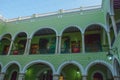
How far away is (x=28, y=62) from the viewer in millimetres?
18828

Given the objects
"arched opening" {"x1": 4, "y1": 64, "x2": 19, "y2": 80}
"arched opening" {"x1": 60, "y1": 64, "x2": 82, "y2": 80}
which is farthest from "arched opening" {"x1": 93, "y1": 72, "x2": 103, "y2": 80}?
"arched opening" {"x1": 4, "y1": 64, "x2": 19, "y2": 80}

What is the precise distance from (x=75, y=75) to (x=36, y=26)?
764 cm

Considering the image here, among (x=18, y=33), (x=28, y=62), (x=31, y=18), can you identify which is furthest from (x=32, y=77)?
(x=31, y=18)

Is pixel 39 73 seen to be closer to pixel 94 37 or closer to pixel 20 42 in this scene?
pixel 20 42

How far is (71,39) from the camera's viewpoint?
68.2ft

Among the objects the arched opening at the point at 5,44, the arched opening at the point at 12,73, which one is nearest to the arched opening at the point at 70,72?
the arched opening at the point at 12,73

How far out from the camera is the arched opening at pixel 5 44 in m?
23.5

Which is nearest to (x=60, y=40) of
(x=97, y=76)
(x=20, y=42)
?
(x=97, y=76)

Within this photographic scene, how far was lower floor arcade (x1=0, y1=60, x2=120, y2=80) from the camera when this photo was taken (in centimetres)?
1622

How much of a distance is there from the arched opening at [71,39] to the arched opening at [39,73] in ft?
11.0

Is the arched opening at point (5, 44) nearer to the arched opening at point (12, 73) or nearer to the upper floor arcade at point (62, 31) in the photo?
the upper floor arcade at point (62, 31)

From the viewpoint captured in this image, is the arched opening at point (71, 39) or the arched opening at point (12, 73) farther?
the arched opening at point (12, 73)

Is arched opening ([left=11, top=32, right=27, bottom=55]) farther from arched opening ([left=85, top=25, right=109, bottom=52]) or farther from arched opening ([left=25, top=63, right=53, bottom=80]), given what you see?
arched opening ([left=85, top=25, right=109, bottom=52])

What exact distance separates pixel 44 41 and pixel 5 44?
6.17m
